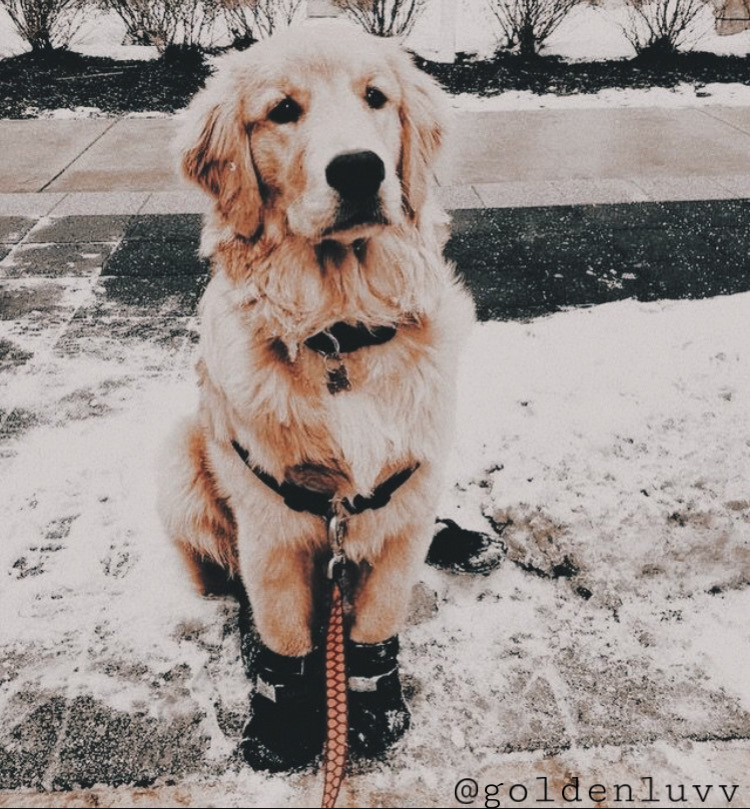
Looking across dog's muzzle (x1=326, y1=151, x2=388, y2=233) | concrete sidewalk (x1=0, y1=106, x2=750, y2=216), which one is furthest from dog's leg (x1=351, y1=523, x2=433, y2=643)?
concrete sidewalk (x1=0, y1=106, x2=750, y2=216)

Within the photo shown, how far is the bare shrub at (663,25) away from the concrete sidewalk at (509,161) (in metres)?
2.68

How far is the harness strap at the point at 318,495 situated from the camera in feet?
6.55

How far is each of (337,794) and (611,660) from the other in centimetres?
98

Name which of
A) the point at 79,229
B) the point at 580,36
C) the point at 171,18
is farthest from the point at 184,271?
the point at 580,36

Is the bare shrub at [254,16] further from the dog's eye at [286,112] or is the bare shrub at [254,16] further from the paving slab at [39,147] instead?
the dog's eye at [286,112]

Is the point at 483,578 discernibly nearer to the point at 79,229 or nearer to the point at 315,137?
the point at 315,137

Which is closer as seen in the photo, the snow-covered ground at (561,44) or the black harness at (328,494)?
the black harness at (328,494)

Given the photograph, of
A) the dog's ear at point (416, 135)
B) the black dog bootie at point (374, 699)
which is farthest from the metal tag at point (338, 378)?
the black dog bootie at point (374, 699)

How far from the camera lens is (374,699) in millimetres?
2145

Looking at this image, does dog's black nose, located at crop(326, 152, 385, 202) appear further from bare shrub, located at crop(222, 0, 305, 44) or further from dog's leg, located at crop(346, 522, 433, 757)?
bare shrub, located at crop(222, 0, 305, 44)

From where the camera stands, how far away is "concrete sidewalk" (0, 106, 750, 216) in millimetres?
6039

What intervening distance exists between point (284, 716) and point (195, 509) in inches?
27.0

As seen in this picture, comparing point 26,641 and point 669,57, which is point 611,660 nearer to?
point 26,641

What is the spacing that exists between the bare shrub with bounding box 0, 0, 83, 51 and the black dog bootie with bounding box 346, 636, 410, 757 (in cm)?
1181
